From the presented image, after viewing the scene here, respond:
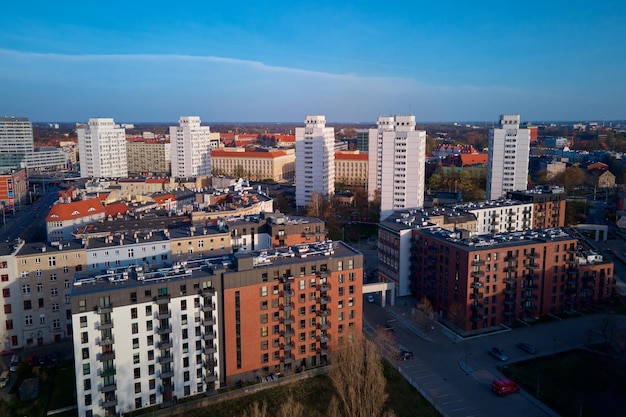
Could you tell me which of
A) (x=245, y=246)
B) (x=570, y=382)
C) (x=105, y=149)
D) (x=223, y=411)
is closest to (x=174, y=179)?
(x=105, y=149)

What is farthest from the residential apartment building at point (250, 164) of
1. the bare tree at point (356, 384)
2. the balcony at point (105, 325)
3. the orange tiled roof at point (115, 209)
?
Answer: the bare tree at point (356, 384)

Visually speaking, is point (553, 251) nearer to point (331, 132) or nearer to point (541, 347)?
point (541, 347)

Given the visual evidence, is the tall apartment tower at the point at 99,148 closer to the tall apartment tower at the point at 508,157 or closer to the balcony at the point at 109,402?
the tall apartment tower at the point at 508,157

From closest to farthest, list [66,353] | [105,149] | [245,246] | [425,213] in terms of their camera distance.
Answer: [66,353]
[245,246]
[425,213]
[105,149]

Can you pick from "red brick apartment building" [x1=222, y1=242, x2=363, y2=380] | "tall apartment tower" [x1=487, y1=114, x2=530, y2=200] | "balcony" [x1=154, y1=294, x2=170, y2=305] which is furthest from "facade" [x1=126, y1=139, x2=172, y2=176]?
"balcony" [x1=154, y1=294, x2=170, y2=305]

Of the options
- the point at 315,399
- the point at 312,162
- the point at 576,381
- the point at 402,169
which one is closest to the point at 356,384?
the point at 315,399

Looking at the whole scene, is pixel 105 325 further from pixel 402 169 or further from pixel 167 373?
pixel 402 169
